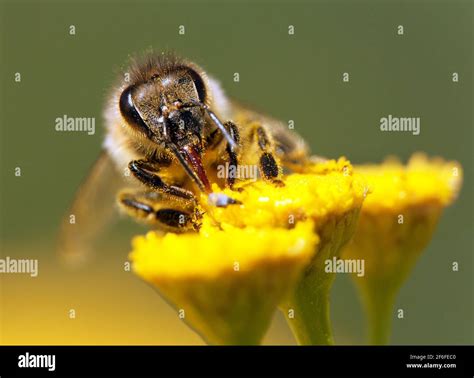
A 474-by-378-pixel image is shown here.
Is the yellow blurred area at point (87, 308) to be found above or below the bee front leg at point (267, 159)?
below

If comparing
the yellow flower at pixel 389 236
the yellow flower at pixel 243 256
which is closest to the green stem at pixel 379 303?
the yellow flower at pixel 389 236

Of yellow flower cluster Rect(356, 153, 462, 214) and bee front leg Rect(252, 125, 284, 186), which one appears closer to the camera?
bee front leg Rect(252, 125, 284, 186)

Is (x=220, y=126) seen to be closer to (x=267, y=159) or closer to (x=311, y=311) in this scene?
(x=267, y=159)

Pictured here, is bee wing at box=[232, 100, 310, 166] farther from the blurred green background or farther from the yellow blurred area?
the blurred green background

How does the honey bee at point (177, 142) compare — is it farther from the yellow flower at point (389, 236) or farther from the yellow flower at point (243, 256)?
the yellow flower at point (389, 236)

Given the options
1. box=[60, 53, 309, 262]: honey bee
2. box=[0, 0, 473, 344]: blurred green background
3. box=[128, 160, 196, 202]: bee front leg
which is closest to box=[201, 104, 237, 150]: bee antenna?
box=[60, 53, 309, 262]: honey bee
